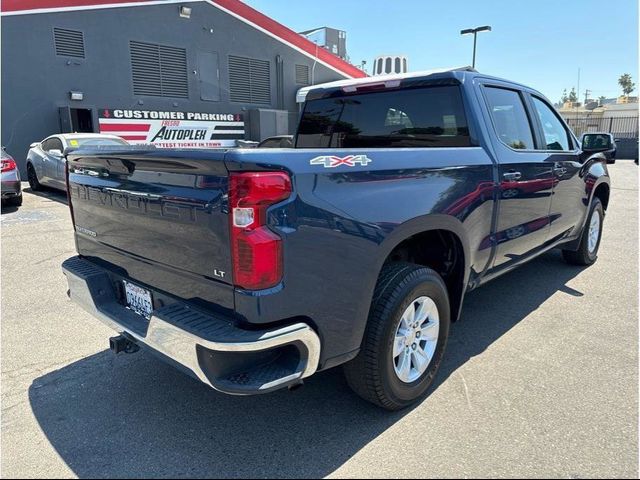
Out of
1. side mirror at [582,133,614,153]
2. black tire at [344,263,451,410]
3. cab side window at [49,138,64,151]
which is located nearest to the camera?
black tire at [344,263,451,410]

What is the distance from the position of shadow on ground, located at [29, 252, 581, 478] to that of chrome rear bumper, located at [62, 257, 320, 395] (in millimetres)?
515

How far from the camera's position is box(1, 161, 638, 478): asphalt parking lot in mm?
2363

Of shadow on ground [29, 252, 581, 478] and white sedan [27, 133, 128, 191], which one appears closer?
shadow on ground [29, 252, 581, 478]

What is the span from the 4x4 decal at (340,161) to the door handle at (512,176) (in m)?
1.58

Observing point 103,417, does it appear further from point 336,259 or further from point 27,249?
point 27,249

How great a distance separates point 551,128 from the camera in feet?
15.0

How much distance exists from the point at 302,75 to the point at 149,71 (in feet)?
25.7

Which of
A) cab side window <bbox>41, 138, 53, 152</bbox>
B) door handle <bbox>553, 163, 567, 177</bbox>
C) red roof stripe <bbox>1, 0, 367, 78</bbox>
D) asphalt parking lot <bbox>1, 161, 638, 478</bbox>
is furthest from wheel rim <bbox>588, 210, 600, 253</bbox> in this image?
red roof stripe <bbox>1, 0, 367, 78</bbox>

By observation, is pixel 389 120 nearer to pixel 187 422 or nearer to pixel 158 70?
pixel 187 422

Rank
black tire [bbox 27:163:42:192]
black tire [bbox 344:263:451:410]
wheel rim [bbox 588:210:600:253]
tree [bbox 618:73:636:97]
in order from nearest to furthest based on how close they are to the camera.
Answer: black tire [bbox 344:263:451:410] → wheel rim [bbox 588:210:600:253] → black tire [bbox 27:163:42:192] → tree [bbox 618:73:636:97]

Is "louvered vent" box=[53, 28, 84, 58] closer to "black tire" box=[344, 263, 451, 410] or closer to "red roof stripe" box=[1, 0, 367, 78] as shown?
"red roof stripe" box=[1, 0, 367, 78]

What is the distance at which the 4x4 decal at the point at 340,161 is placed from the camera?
219cm

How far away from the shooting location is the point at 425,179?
9.02 ft

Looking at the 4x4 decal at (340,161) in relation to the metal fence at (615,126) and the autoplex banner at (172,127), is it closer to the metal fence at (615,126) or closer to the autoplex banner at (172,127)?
the autoplex banner at (172,127)
